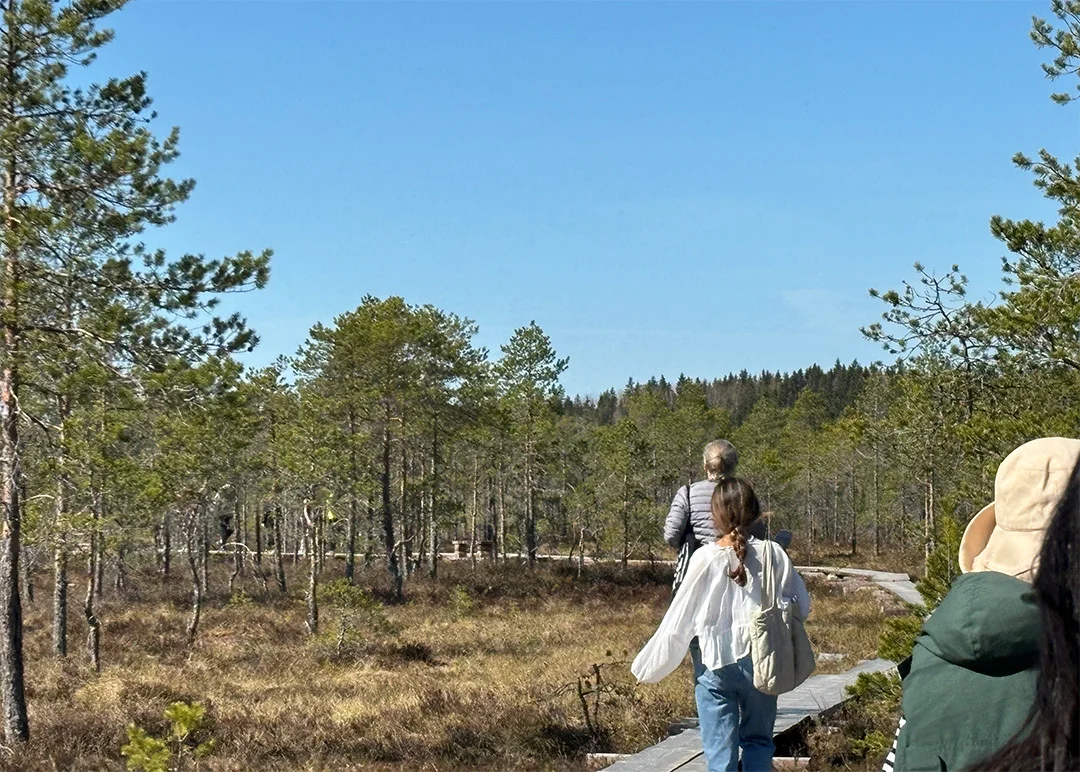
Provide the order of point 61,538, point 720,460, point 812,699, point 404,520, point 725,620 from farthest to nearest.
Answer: point 404,520, point 61,538, point 812,699, point 720,460, point 725,620

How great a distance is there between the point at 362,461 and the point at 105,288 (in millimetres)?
20615

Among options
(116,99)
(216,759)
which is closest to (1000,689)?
(216,759)

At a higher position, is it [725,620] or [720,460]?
[720,460]

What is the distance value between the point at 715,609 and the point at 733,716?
1.82ft

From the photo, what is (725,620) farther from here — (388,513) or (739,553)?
(388,513)

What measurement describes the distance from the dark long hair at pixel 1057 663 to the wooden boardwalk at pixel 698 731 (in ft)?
19.7

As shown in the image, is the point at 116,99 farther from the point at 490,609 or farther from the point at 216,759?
the point at 490,609

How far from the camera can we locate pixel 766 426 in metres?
63.0

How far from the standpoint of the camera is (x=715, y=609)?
5.13 metres

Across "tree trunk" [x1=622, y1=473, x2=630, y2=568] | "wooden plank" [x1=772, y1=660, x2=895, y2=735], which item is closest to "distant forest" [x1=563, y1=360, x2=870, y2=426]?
"tree trunk" [x1=622, y1=473, x2=630, y2=568]

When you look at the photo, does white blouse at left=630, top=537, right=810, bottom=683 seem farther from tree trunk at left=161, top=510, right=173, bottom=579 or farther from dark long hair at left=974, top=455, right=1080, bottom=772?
tree trunk at left=161, top=510, right=173, bottom=579

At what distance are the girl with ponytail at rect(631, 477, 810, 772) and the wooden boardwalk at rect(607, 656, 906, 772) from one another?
2164 mm

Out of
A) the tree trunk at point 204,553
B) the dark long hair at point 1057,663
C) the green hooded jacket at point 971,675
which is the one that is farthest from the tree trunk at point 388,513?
the dark long hair at point 1057,663

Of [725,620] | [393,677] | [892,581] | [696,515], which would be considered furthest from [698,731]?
[892,581]
